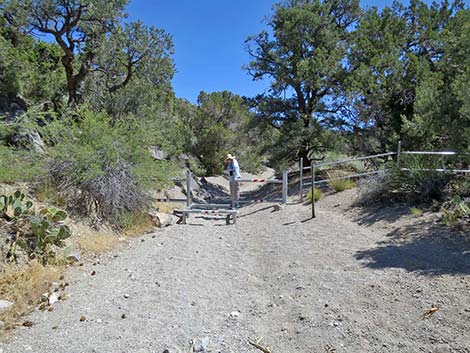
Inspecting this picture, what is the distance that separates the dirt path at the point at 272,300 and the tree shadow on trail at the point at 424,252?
28 millimetres

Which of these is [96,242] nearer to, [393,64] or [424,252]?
[424,252]

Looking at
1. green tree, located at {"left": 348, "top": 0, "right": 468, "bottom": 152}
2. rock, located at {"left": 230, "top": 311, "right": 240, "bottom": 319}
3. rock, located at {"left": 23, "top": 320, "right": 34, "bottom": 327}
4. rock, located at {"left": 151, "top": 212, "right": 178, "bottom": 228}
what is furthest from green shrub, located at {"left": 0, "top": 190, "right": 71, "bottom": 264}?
green tree, located at {"left": 348, "top": 0, "right": 468, "bottom": 152}

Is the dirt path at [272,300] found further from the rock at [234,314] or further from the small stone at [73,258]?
the small stone at [73,258]

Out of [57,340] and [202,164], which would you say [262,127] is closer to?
[202,164]

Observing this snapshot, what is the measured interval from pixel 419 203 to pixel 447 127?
197 cm

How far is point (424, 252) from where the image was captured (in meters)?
5.29

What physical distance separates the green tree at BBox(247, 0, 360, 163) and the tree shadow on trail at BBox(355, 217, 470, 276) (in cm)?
999

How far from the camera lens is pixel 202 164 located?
2303 centimetres

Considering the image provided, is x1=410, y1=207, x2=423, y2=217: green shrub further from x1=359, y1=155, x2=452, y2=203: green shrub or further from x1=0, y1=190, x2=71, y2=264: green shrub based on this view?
x1=0, y1=190, x2=71, y2=264: green shrub

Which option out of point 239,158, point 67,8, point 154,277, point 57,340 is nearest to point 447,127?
point 154,277

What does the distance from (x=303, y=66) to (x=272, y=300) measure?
12.6 metres

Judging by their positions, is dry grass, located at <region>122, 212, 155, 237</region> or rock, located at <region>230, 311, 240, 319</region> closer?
rock, located at <region>230, 311, 240, 319</region>

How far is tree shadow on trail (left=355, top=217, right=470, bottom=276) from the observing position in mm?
4660

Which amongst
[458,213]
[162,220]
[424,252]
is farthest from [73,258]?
[458,213]
